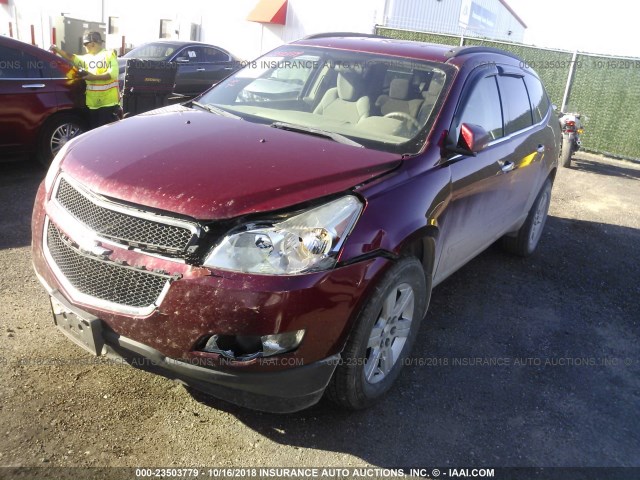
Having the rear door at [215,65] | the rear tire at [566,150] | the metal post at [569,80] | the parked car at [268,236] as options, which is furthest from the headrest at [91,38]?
the metal post at [569,80]

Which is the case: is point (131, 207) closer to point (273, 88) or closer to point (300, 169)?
point (300, 169)

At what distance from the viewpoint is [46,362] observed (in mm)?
3266

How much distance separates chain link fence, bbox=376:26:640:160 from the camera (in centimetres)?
1204

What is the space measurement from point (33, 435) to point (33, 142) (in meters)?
5.03

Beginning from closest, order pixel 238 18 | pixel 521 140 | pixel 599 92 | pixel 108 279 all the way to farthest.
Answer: pixel 108 279 → pixel 521 140 → pixel 599 92 → pixel 238 18

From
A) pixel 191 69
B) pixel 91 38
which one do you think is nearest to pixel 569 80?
pixel 191 69

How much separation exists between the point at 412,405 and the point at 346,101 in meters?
1.99

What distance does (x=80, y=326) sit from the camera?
263 cm

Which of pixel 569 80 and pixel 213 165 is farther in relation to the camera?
pixel 569 80

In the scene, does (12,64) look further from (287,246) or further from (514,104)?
(287,246)

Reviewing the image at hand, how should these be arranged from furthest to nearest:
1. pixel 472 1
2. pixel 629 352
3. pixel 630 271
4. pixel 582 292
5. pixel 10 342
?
1. pixel 472 1
2. pixel 630 271
3. pixel 582 292
4. pixel 629 352
5. pixel 10 342

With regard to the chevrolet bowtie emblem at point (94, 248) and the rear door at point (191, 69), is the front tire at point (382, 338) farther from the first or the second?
the rear door at point (191, 69)

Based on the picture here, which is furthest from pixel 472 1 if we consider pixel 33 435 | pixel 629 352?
pixel 33 435

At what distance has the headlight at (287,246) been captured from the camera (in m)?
2.47
